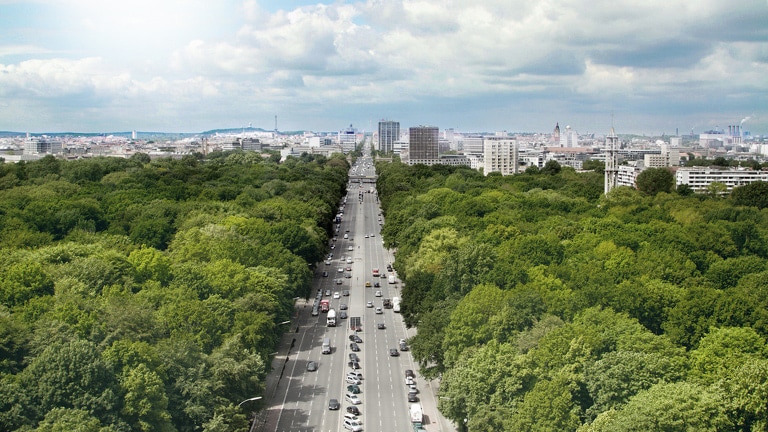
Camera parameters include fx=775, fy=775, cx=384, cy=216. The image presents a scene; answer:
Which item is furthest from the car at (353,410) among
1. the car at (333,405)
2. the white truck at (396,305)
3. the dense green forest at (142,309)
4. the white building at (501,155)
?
the white building at (501,155)

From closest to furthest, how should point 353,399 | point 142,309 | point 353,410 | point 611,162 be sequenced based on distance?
point 142,309 < point 353,410 < point 353,399 < point 611,162

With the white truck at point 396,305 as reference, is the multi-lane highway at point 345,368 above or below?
below

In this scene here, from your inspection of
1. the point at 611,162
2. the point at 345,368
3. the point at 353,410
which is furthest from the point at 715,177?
the point at 353,410

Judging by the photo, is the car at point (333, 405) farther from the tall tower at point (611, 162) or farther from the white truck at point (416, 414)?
the tall tower at point (611, 162)

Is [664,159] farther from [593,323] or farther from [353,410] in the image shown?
[353,410]

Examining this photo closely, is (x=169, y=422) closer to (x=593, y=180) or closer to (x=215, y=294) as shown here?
(x=215, y=294)

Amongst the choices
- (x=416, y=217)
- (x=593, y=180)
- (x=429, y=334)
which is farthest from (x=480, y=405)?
(x=593, y=180)
